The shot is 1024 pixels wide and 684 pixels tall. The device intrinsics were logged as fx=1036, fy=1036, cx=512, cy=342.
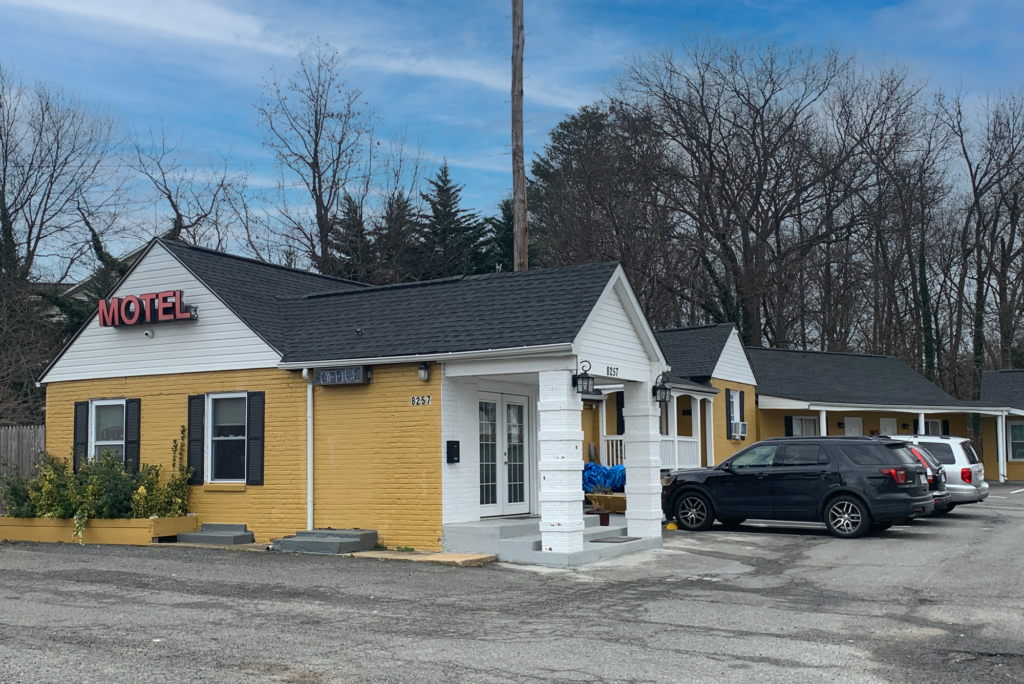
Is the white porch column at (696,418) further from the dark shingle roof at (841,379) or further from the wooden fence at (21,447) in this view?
the wooden fence at (21,447)

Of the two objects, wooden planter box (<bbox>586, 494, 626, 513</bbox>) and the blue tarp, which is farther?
the blue tarp

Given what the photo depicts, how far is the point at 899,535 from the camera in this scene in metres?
17.9

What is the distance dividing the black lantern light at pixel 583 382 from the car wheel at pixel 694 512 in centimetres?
582

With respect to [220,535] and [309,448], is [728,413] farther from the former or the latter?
[220,535]

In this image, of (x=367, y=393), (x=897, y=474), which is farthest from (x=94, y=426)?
(x=897, y=474)

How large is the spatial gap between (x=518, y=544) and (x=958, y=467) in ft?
37.6

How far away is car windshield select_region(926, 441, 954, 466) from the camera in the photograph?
70.3 feet

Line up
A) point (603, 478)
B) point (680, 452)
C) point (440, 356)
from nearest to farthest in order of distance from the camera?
1. point (440, 356)
2. point (603, 478)
3. point (680, 452)

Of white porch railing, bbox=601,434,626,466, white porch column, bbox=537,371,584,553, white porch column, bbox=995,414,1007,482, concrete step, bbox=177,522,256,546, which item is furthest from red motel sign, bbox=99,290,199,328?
white porch column, bbox=995,414,1007,482

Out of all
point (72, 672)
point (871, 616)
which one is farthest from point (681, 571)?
point (72, 672)

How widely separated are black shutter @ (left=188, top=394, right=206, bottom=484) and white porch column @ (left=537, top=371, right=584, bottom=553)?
6089mm

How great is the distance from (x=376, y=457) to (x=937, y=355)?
35.7 meters

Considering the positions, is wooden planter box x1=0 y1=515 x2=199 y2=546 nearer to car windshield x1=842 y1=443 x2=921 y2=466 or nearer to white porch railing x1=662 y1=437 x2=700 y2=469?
car windshield x1=842 y1=443 x2=921 y2=466

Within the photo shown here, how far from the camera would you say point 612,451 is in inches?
912
